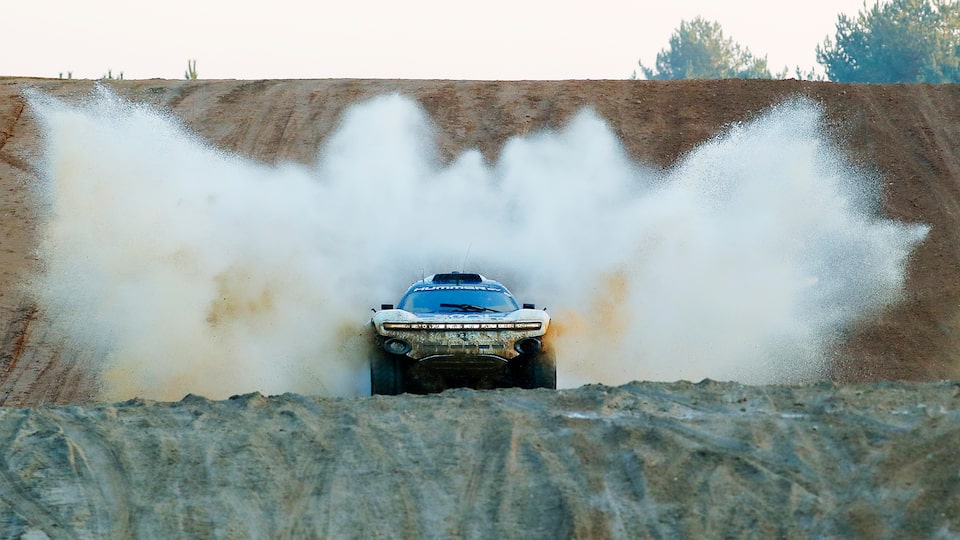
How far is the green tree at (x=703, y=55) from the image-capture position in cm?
8250

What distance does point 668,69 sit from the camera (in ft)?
283

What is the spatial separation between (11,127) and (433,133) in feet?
28.1

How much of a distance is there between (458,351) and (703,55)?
73228 millimetres

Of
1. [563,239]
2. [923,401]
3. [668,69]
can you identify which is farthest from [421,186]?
[668,69]

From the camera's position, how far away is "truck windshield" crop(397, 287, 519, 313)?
14.3 metres

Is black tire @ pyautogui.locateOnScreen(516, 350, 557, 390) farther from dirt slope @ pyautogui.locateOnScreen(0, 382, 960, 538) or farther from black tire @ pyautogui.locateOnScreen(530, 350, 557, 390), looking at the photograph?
dirt slope @ pyautogui.locateOnScreen(0, 382, 960, 538)

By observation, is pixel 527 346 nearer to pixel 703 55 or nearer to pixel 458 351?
pixel 458 351

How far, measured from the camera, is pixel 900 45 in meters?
62.1

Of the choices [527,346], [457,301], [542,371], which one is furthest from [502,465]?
[457,301]

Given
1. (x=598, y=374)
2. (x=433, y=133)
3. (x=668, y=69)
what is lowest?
(x=598, y=374)

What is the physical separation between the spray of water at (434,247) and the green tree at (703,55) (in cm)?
5470

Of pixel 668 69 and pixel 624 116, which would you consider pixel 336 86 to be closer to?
pixel 624 116

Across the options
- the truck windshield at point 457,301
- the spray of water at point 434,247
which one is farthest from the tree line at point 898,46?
the truck windshield at point 457,301

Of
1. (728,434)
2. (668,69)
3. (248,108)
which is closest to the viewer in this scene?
(728,434)
